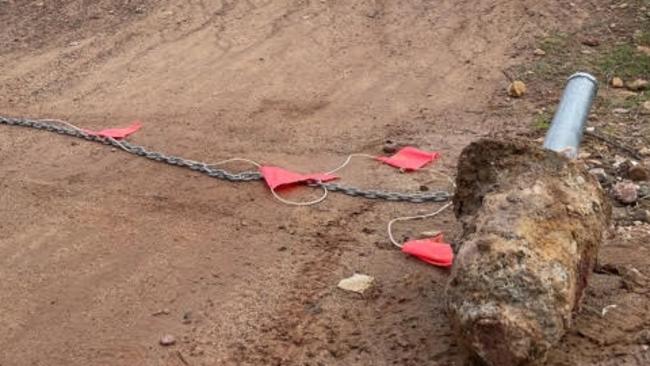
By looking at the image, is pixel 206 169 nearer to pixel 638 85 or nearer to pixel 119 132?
pixel 119 132

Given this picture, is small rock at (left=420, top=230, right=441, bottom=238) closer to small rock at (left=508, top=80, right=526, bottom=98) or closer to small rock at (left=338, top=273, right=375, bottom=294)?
small rock at (left=338, top=273, right=375, bottom=294)

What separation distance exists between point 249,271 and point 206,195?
35.7 inches

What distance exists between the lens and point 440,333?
11.9 feet

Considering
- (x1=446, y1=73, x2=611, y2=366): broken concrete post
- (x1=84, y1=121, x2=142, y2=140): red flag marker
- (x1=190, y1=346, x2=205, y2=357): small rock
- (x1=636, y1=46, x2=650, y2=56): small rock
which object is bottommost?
(x1=84, y1=121, x2=142, y2=140): red flag marker

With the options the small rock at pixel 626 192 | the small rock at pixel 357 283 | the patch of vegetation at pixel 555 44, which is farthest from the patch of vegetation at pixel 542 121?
the small rock at pixel 357 283

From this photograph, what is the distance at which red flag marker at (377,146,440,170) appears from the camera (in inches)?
206

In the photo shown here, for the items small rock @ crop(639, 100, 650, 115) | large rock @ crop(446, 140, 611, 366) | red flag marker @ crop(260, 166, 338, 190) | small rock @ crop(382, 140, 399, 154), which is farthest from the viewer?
small rock @ crop(639, 100, 650, 115)

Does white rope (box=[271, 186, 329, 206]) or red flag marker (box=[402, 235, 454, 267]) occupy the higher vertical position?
red flag marker (box=[402, 235, 454, 267])

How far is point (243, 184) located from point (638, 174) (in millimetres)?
2161

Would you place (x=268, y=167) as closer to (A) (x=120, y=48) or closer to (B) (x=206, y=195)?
(B) (x=206, y=195)

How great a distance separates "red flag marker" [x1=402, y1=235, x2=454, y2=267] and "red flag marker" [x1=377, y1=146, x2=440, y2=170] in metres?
0.92

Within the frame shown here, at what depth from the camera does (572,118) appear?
14.7ft

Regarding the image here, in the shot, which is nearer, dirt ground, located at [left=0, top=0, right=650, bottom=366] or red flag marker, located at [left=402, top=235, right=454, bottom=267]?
dirt ground, located at [left=0, top=0, right=650, bottom=366]

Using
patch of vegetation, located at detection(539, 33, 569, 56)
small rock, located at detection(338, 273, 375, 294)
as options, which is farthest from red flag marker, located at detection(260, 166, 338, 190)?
patch of vegetation, located at detection(539, 33, 569, 56)
